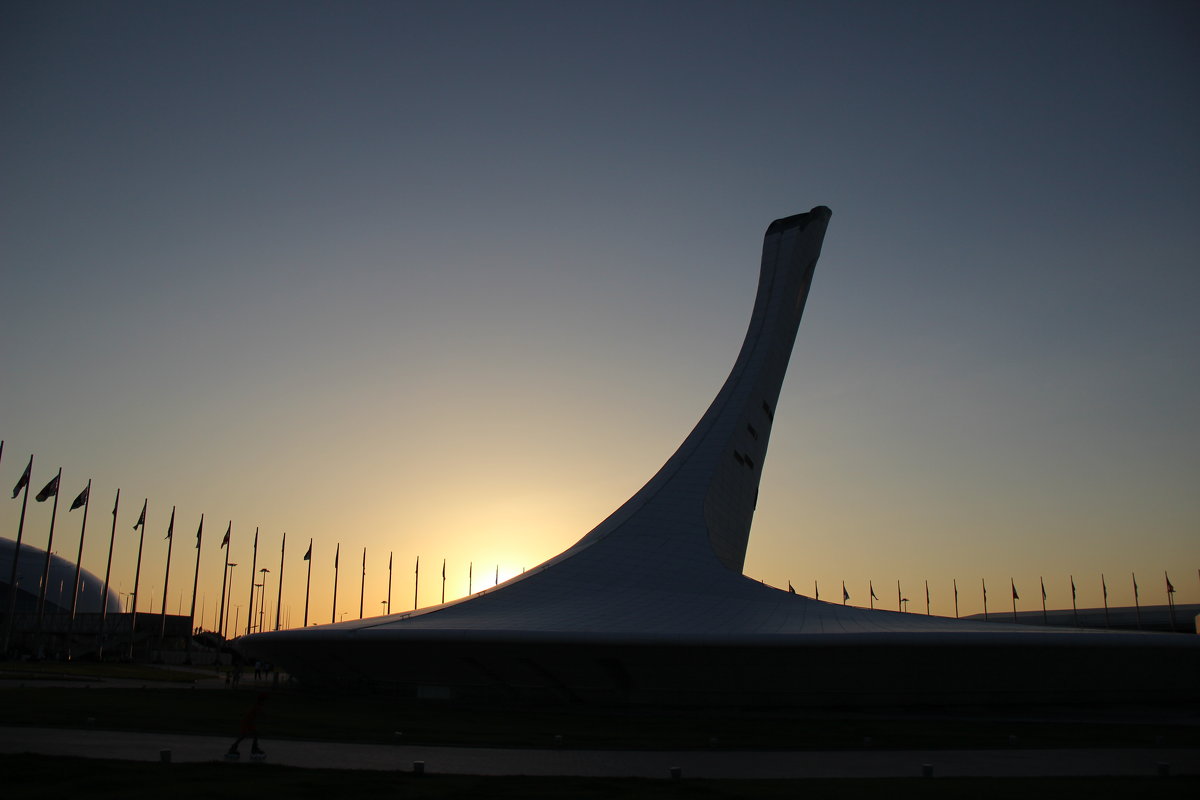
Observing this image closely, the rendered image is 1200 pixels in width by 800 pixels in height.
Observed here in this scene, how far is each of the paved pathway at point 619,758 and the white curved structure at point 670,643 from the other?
4715mm

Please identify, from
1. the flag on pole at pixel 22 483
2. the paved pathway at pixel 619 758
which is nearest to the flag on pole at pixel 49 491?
the flag on pole at pixel 22 483

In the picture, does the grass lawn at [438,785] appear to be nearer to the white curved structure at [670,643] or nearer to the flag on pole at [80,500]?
the white curved structure at [670,643]

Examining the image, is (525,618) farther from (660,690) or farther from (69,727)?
(69,727)

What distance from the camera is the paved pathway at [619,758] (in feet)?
30.8

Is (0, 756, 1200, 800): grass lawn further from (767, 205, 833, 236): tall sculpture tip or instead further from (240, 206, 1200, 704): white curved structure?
(767, 205, 833, 236): tall sculpture tip

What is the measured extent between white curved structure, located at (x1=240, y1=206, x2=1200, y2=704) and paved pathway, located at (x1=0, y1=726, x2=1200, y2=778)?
471cm

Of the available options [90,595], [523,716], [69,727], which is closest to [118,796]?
[69,727]

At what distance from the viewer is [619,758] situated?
1049cm

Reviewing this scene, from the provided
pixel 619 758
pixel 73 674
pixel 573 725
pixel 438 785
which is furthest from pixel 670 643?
pixel 73 674

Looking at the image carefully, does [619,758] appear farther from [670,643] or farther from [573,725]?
[670,643]

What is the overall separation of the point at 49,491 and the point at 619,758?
1013 inches

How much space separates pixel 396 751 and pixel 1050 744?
8325 millimetres

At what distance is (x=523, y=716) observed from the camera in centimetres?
1529

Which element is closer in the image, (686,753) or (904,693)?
(686,753)
